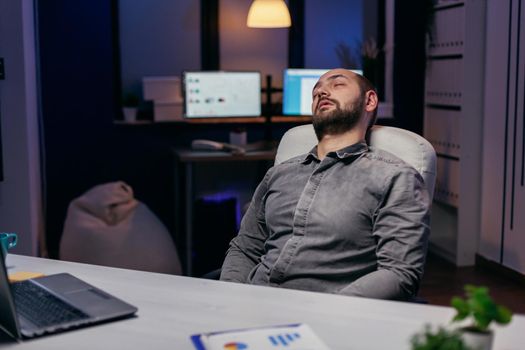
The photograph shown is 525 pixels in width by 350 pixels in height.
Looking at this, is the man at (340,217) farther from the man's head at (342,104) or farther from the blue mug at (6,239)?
the blue mug at (6,239)

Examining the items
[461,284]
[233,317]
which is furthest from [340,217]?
[461,284]

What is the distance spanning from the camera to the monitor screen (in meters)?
4.80

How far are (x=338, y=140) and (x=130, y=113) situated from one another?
9.12 feet

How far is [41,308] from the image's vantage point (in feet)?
5.19

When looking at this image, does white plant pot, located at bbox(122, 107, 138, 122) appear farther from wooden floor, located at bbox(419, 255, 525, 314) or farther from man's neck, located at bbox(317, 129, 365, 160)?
man's neck, located at bbox(317, 129, 365, 160)

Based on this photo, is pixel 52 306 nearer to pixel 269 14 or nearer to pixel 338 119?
pixel 338 119

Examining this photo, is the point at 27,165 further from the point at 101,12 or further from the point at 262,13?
the point at 262,13

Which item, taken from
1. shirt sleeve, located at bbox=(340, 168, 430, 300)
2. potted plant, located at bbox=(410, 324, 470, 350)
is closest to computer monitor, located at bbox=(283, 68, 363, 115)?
shirt sleeve, located at bbox=(340, 168, 430, 300)

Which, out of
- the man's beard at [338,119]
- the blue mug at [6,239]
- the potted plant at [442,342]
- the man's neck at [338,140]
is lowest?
the blue mug at [6,239]

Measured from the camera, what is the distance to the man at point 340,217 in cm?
209

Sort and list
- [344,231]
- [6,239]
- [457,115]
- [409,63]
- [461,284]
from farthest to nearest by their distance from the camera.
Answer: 1. [409,63]
2. [457,115]
3. [461,284]
4. [344,231]
5. [6,239]

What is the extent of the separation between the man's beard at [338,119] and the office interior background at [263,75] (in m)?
2.05

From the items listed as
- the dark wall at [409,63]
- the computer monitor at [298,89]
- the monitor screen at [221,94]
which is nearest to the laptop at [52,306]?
the monitor screen at [221,94]

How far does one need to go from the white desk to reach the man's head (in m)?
0.81
